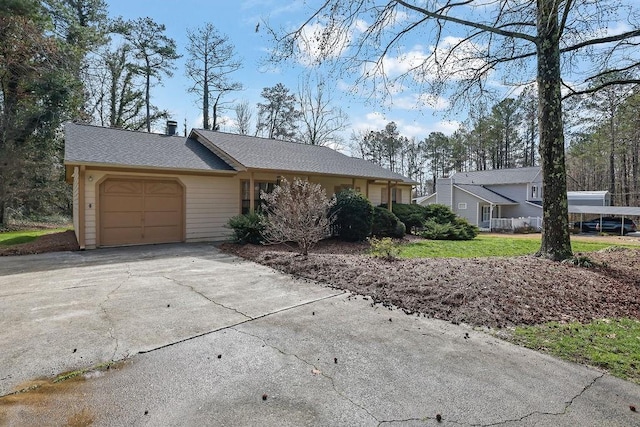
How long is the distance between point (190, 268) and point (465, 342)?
584cm

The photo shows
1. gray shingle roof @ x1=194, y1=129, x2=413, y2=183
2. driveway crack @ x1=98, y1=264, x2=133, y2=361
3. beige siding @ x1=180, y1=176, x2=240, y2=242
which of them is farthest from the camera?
gray shingle roof @ x1=194, y1=129, x2=413, y2=183

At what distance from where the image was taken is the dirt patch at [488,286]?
4809mm

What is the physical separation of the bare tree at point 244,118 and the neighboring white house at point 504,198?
688 inches

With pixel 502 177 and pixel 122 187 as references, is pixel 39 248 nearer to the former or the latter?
pixel 122 187

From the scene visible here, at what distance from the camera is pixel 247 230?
33.9 feet

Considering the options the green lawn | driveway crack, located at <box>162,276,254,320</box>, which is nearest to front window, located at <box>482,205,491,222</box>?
driveway crack, located at <box>162,276,254,320</box>

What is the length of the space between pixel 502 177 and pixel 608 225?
815 cm

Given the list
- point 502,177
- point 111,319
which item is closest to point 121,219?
point 111,319

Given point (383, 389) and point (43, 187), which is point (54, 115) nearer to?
point (43, 187)

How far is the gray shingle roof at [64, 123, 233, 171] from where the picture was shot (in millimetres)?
9789

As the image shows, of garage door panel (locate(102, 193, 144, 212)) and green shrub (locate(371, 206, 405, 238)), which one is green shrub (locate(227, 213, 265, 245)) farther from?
green shrub (locate(371, 206, 405, 238))

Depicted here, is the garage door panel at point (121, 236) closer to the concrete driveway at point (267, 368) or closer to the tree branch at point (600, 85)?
the concrete driveway at point (267, 368)

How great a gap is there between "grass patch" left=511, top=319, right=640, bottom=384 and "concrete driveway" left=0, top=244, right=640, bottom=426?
24 centimetres

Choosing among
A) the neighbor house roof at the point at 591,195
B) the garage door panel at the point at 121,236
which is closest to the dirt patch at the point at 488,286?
the garage door panel at the point at 121,236
